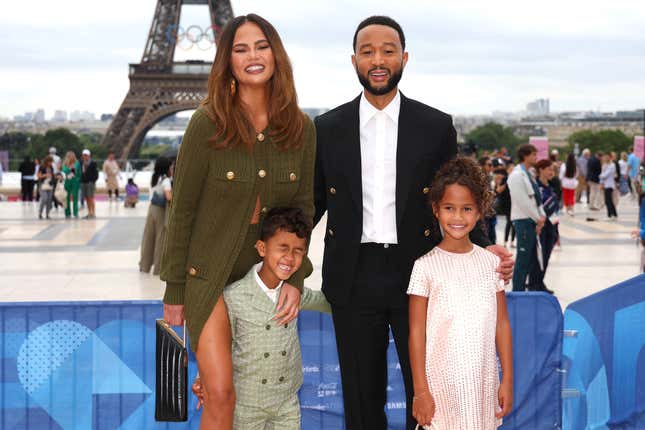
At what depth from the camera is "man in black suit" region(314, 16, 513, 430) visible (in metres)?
3.03

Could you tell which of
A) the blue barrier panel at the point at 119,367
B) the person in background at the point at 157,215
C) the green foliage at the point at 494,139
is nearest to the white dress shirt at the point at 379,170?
the blue barrier panel at the point at 119,367

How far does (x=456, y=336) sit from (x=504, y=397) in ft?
1.01

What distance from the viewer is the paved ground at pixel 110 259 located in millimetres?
8867

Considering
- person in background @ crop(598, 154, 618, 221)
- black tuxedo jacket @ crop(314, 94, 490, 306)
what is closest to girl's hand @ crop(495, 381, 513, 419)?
black tuxedo jacket @ crop(314, 94, 490, 306)

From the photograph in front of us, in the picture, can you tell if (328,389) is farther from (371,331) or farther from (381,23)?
(381,23)

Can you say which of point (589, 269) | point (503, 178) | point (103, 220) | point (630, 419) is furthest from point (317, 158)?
point (103, 220)

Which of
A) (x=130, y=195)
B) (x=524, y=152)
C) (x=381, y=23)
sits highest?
(x=381, y=23)

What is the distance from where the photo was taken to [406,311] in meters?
3.10

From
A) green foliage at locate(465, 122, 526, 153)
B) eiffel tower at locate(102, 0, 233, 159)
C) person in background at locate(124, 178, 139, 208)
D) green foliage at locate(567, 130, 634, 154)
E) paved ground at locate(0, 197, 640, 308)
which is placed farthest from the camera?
green foliage at locate(465, 122, 526, 153)

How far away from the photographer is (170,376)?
315 cm

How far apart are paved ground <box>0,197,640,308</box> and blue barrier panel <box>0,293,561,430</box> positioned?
4253mm

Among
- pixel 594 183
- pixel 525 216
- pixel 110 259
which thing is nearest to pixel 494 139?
pixel 594 183

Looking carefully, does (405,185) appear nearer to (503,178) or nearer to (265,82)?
(265,82)

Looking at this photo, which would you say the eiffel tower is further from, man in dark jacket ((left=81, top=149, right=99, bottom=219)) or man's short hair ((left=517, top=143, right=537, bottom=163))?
man's short hair ((left=517, top=143, right=537, bottom=163))
